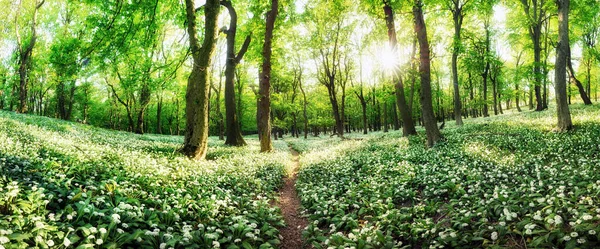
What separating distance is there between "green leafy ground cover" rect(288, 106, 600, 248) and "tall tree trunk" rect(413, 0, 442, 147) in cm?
336

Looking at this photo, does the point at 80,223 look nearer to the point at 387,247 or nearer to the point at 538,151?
the point at 387,247

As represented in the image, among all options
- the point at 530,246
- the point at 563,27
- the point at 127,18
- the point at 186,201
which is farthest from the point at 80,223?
the point at 563,27

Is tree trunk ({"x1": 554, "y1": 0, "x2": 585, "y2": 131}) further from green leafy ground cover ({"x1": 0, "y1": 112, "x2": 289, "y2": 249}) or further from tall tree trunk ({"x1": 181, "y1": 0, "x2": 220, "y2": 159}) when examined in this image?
tall tree trunk ({"x1": 181, "y1": 0, "x2": 220, "y2": 159})

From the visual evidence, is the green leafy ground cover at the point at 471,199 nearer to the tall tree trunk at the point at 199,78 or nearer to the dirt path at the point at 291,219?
the dirt path at the point at 291,219

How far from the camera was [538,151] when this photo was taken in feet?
35.3

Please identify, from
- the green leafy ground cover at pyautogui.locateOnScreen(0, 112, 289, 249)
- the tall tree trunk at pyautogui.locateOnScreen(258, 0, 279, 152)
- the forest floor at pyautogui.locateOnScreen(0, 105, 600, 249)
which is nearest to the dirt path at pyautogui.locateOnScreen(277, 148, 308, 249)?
the forest floor at pyautogui.locateOnScreen(0, 105, 600, 249)

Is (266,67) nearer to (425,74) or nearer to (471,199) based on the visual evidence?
(425,74)

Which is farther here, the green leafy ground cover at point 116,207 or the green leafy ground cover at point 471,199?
the green leafy ground cover at point 471,199

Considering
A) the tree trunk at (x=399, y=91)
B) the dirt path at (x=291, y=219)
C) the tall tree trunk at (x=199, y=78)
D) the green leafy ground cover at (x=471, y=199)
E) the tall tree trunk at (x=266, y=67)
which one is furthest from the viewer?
the tree trunk at (x=399, y=91)

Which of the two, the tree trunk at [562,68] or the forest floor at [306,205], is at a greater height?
the tree trunk at [562,68]

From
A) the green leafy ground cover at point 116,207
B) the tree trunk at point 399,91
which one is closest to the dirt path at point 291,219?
the green leafy ground cover at point 116,207

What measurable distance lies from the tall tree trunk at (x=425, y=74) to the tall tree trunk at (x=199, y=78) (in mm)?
10653

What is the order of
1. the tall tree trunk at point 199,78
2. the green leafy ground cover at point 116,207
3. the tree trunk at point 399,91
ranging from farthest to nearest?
the tree trunk at point 399,91 → the tall tree trunk at point 199,78 → the green leafy ground cover at point 116,207

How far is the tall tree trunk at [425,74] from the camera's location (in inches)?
640
